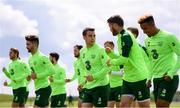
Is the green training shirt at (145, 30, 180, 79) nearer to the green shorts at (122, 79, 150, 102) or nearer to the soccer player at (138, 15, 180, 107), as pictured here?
the soccer player at (138, 15, 180, 107)

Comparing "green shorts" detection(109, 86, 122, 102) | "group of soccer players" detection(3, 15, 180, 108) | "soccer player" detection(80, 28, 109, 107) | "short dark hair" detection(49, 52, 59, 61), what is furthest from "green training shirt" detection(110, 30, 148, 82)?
"short dark hair" detection(49, 52, 59, 61)

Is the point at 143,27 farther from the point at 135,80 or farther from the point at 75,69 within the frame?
the point at 75,69

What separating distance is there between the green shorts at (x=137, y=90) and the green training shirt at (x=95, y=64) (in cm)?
145

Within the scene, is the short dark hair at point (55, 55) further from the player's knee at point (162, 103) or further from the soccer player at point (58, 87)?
the player's knee at point (162, 103)

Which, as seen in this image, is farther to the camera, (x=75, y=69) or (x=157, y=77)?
(x=75, y=69)

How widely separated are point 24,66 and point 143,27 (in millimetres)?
7583

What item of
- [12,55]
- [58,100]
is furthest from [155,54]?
[58,100]

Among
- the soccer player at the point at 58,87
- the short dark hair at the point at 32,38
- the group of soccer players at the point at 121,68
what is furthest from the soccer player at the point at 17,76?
the short dark hair at the point at 32,38

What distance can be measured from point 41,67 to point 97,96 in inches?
117

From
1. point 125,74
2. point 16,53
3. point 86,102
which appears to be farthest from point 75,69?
point 125,74

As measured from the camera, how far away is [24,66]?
61.5 ft

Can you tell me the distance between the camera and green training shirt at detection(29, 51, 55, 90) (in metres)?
16.2

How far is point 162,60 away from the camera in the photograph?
12.2m

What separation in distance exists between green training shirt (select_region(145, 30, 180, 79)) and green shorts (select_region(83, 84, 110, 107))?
2076mm
